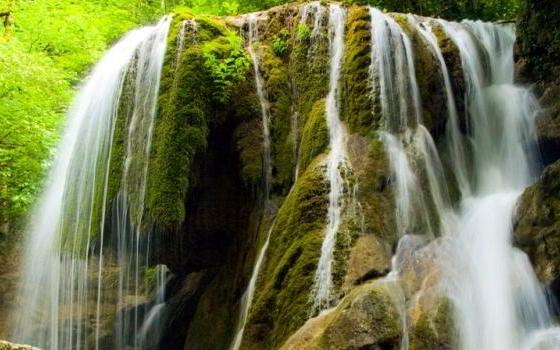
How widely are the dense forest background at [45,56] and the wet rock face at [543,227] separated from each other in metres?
8.00

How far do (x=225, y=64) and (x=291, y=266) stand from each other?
3.74 metres

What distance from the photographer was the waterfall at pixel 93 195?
27.7ft

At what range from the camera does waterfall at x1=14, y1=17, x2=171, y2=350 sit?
845 cm

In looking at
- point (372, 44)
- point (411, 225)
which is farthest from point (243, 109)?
point (411, 225)

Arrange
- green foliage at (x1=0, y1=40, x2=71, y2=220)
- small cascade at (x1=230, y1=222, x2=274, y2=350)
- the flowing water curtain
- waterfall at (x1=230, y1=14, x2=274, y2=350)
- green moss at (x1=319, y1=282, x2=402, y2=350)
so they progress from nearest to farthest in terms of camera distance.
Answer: green moss at (x1=319, y1=282, x2=402, y2=350) → small cascade at (x1=230, y1=222, x2=274, y2=350) → waterfall at (x1=230, y1=14, x2=274, y2=350) → the flowing water curtain → green foliage at (x1=0, y1=40, x2=71, y2=220)

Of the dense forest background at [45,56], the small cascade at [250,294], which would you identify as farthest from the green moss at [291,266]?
the dense forest background at [45,56]

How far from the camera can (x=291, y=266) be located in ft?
23.3

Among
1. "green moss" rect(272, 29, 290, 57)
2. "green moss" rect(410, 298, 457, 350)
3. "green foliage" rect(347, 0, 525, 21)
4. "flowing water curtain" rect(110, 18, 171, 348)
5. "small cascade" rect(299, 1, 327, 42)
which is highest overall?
"green foliage" rect(347, 0, 525, 21)

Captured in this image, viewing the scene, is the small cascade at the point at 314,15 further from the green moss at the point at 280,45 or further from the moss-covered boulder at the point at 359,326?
the moss-covered boulder at the point at 359,326

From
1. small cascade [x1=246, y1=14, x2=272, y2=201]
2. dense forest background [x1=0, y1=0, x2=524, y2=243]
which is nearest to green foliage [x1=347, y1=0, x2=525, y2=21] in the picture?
dense forest background [x1=0, y1=0, x2=524, y2=243]

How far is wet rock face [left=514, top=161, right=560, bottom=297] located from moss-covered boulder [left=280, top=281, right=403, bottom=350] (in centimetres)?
223

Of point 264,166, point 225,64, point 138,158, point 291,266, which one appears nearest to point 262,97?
point 225,64

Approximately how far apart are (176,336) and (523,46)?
8947mm

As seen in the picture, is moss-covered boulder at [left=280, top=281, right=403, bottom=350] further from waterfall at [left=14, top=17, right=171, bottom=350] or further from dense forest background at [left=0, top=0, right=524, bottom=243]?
dense forest background at [left=0, top=0, right=524, bottom=243]
